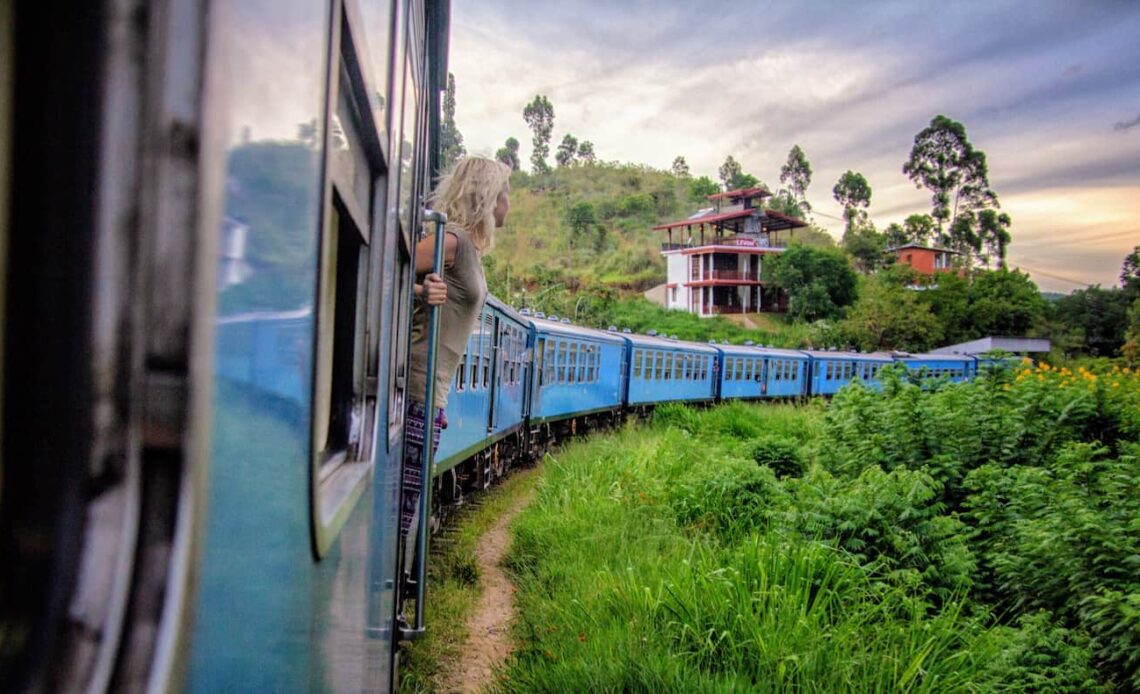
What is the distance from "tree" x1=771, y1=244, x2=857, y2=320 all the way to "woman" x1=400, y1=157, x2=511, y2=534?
154 feet

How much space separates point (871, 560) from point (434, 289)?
383cm

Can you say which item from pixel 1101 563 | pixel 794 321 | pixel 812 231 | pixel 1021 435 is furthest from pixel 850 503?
pixel 812 231

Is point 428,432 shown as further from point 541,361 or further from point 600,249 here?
point 600,249

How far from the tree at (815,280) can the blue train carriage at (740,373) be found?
2702cm

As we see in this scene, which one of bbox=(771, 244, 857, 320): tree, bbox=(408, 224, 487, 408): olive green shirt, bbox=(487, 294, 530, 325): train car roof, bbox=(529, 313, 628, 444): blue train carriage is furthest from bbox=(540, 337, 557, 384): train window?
bbox=(771, 244, 857, 320): tree

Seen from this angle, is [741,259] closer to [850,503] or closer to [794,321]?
[794,321]

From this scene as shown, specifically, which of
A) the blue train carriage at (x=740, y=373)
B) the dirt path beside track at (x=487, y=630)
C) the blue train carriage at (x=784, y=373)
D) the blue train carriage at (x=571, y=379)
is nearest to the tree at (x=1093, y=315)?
the blue train carriage at (x=784, y=373)

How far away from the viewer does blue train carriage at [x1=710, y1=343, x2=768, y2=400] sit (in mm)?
20703

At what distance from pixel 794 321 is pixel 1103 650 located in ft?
152

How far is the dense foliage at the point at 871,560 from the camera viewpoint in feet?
12.3

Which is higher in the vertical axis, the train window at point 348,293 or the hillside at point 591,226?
the hillside at point 591,226

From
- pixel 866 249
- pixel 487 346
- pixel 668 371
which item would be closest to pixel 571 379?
pixel 487 346

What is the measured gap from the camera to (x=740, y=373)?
846 inches

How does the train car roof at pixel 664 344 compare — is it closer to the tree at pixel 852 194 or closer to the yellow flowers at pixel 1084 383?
the yellow flowers at pixel 1084 383
